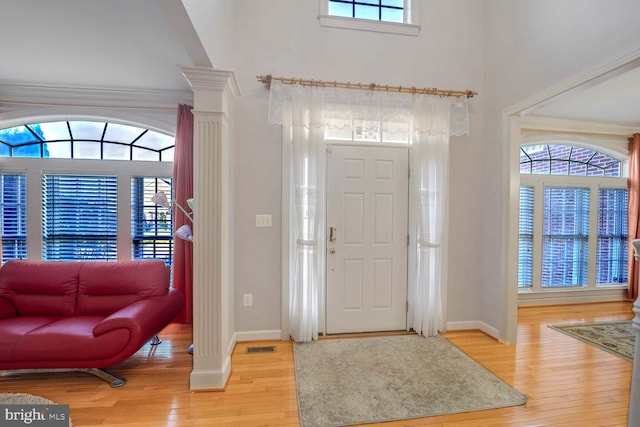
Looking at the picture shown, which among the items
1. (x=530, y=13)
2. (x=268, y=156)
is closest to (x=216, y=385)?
(x=268, y=156)

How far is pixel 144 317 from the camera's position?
7.03 ft

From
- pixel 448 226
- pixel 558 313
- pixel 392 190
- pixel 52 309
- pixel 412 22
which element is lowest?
pixel 558 313

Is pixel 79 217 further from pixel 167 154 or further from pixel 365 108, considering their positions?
pixel 365 108

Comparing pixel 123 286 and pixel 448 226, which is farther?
pixel 448 226

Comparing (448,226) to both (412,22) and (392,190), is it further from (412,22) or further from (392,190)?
(412,22)

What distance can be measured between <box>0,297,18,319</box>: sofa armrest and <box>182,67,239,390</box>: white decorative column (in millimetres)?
1775

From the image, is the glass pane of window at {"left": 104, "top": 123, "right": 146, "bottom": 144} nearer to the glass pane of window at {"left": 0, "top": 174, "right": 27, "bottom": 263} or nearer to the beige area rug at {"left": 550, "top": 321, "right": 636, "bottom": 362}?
the glass pane of window at {"left": 0, "top": 174, "right": 27, "bottom": 263}

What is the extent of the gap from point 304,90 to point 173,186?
1.81 metres

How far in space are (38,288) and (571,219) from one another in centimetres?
659

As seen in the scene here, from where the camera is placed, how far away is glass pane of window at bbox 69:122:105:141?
10.4ft

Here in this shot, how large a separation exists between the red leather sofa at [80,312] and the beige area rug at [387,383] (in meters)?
1.34

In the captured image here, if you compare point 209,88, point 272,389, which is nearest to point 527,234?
point 272,389

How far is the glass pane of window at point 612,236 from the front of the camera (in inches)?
165

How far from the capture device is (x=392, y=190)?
2963 millimetres
